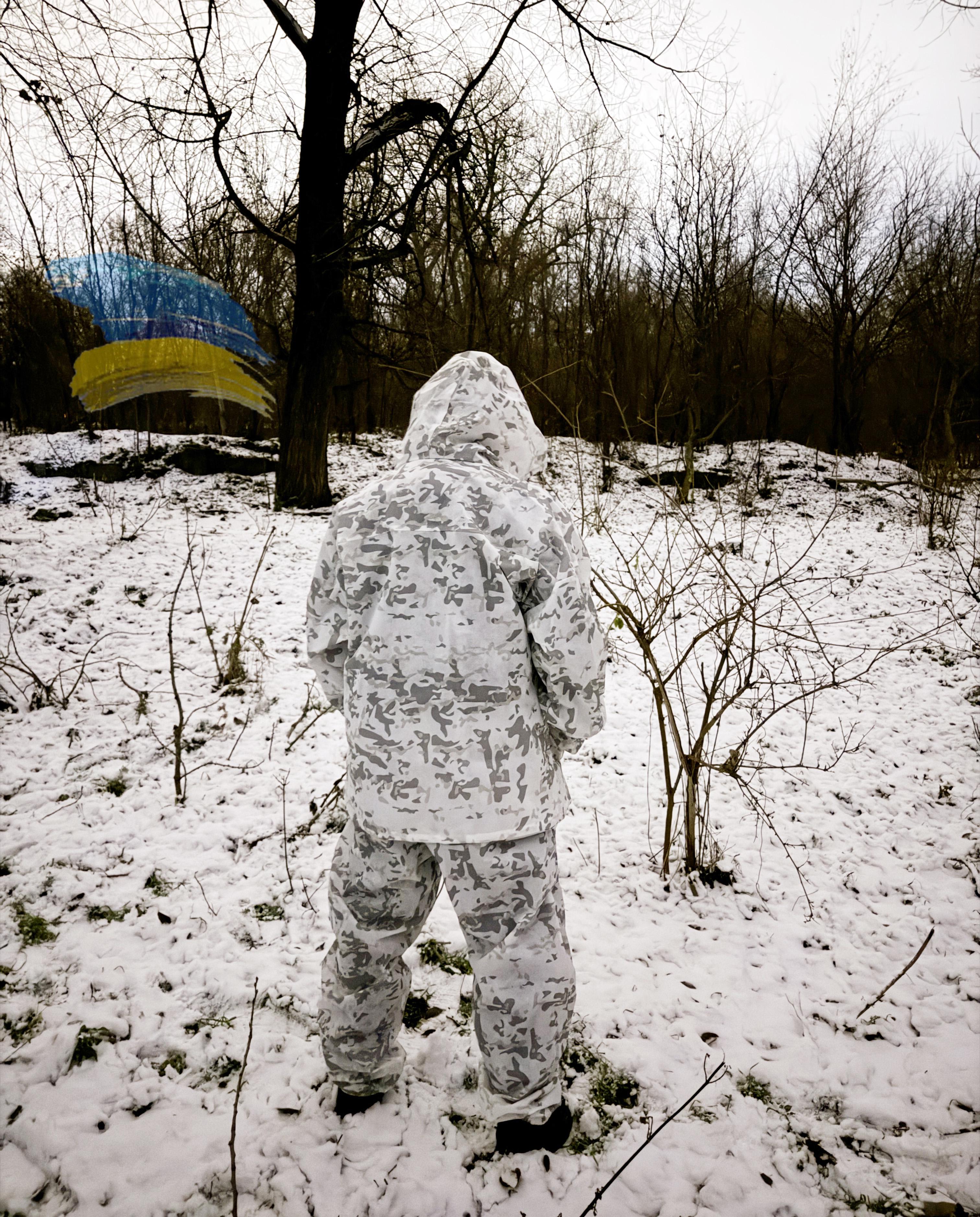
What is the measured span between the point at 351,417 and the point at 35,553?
27.5 feet

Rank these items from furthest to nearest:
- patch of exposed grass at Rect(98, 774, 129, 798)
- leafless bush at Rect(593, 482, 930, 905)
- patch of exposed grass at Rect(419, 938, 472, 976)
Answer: patch of exposed grass at Rect(98, 774, 129, 798) < leafless bush at Rect(593, 482, 930, 905) < patch of exposed grass at Rect(419, 938, 472, 976)

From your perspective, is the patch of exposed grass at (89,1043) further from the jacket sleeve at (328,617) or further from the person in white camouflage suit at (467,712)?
the jacket sleeve at (328,617)

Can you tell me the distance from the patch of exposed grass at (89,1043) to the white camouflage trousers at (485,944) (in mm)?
856

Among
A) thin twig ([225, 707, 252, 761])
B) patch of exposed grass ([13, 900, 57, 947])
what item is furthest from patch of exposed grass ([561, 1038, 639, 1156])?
thin twig ([225, 707, 252, 761])

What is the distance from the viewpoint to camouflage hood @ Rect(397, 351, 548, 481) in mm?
1401

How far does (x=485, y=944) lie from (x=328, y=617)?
33.6 inches

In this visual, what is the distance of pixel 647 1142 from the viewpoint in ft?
4.26

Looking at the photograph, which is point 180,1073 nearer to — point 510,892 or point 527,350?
point 510,892

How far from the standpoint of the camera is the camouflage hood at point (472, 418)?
1.40 m

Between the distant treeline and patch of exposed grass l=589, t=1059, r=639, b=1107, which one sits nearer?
patch of exposed grass l=589, t=1059, r=639, b=1107

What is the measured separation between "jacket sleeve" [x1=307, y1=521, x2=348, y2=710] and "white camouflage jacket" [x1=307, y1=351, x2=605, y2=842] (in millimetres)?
16

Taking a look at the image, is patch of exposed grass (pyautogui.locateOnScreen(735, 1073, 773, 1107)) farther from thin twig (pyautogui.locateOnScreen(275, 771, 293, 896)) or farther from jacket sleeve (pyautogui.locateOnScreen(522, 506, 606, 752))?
thin twig (pyautogui.locateOnScreen(275, 771, 293, 896))

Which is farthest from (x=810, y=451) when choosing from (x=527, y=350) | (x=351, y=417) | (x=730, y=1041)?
(x=730, y=1041)

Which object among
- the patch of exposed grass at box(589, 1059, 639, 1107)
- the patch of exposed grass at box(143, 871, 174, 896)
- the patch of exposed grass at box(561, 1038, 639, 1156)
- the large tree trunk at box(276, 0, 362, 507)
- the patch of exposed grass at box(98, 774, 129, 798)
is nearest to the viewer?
the patch of exposed grass at box(561, 1038, 639, 1156)
